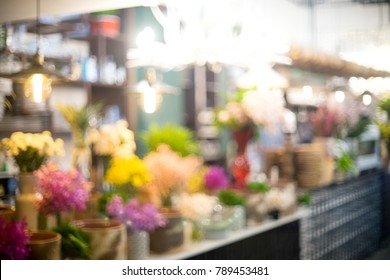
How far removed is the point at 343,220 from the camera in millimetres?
3047

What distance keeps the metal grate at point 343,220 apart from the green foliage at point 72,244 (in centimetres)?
150

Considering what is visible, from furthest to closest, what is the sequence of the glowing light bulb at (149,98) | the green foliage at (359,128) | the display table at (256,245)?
1. the glowing light bulb at (149,98)
2. the green foliage at (359,128)
3. the display table at (256,245)

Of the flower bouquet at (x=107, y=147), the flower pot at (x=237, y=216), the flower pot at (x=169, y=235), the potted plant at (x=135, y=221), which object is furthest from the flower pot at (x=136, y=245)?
the flower pot at (x=237, y=216)

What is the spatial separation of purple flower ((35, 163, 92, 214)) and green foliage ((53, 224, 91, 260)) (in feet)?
0.22

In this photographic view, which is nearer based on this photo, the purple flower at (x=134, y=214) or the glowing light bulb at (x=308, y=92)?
the purple flower at (x=134, y=214)

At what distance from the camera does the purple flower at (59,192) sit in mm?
1558

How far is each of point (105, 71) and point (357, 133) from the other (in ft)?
7.47

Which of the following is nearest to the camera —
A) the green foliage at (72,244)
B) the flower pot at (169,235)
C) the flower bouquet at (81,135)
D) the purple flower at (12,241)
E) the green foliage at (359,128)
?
the purple flower at (12,241)

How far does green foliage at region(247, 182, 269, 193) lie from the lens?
96.5 inches

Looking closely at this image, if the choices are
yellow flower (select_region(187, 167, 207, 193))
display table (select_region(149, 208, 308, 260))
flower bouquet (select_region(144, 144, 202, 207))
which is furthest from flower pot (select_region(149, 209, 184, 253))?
yellow flower (select_region(187, 167, 207, 193))

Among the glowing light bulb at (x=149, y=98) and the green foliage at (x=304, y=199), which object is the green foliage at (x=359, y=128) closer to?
the green foliage at (x=304, y=199)

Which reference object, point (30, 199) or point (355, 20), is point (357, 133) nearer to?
point (355, 20)

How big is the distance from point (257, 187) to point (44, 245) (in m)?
1.25
